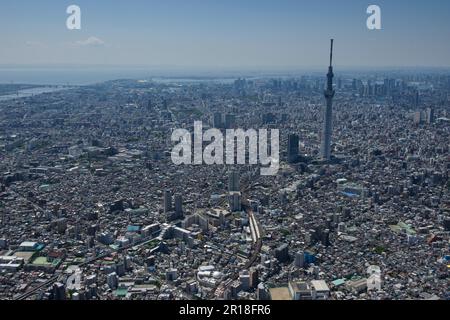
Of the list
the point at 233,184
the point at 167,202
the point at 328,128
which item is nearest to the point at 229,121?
the point at 328,128

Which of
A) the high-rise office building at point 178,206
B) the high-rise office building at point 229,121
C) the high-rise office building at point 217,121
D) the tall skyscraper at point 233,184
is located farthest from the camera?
the high-rise office building at point 217,121

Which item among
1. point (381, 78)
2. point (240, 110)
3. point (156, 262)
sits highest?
point (381, 78)

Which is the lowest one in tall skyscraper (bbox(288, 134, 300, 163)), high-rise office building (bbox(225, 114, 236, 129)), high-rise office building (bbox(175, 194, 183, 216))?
high-rise office building (bbox(175, 194, 183, 216))

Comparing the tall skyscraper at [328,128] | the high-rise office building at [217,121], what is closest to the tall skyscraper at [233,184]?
the tall skyscraper at [328,128]

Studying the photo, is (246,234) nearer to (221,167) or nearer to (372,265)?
(372,265)

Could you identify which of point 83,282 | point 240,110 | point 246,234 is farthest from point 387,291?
point 240,110

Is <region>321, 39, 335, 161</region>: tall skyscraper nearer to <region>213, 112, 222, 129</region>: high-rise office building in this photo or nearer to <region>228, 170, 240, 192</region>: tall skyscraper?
<region>228, 170, 240, 192</region>: tall skyscraper

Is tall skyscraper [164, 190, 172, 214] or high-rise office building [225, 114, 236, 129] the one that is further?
high-rise office building [225, 114, 236, 129]

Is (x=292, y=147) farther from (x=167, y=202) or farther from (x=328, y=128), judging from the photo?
(x=167, y=202)

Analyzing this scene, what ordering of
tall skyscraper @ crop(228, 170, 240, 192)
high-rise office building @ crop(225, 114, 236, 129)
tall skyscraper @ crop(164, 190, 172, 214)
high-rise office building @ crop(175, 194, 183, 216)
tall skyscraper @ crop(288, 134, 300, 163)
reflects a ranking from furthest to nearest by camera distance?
1. high-rise office building @ crop(225, 114, 236, 129)
2. tall skyscraper @ crop(288, 134, 300, 163)
3. tall skyscraper @ crop(228, 170, 240, 192)
4. tall skyscraper @ crop(164, 190, 172, 214)
5. high-rise office building @ crop(175, 194, 183, 216)

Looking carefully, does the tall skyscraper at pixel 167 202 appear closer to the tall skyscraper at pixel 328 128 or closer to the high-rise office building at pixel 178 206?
the high-rise office building at pixel 178 206

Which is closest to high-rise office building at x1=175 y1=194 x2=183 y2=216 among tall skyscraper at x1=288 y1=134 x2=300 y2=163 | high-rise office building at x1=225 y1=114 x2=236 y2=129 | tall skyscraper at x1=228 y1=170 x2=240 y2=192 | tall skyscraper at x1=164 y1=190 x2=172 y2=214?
tall skyscraper at x1=164 y1=190 x2=172 y2=214
